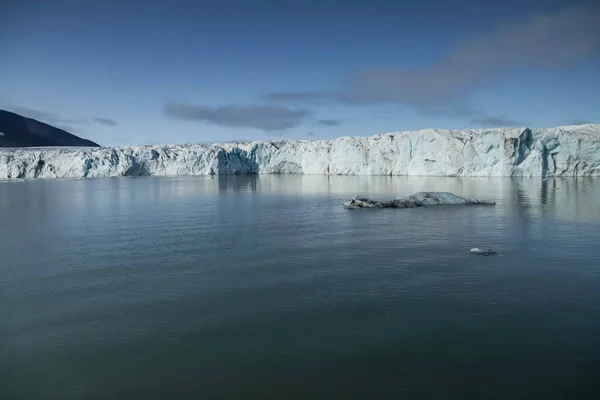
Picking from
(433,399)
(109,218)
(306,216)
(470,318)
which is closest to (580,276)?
(470,318)

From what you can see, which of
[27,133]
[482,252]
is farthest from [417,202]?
[27,133]

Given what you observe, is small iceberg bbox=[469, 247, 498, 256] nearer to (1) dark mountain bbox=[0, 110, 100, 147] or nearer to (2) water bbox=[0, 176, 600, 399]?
(2) water bbox=[0, 176, 600, 399]

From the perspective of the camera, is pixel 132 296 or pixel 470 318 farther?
pixel 132 296

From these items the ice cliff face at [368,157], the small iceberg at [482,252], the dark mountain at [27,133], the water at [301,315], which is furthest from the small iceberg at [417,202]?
the dark mountain at [27,133]

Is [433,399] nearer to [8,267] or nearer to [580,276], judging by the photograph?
[580,276]

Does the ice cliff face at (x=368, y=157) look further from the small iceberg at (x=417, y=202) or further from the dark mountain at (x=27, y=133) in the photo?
the dark mountain at (x=27, y=133)

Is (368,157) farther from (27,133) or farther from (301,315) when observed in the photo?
(27,133)
